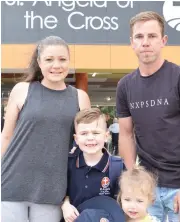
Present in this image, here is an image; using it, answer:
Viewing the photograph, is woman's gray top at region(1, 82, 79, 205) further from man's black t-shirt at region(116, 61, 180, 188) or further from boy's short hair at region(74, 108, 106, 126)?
man's black t-shirt at region(116, 61, 180, 188)

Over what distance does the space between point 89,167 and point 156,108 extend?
0.51 meters

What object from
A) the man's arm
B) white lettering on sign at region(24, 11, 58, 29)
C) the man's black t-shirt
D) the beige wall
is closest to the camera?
the man's black t-shirt

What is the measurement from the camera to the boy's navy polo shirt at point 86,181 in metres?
2.41

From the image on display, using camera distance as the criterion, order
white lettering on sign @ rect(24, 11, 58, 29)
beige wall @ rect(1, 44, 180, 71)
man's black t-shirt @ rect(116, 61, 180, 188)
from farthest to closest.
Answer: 1. beige wall @ rect(1, 44, 180, 71)
2. white lettering on sign @ rect(24, 11, 58, 29)
3. man's black t-shirt @ rect(116, 61, 180, 188)

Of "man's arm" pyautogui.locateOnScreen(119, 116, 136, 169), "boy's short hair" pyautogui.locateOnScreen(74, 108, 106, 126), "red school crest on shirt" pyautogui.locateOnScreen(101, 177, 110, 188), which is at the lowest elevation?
"red school crest on shirt" pyautogui.locateOnScreen(101, 177, 110, 188)

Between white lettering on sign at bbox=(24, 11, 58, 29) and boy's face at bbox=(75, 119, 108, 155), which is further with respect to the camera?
white lettering on sign at bbox=(24, 11, 58, 29)

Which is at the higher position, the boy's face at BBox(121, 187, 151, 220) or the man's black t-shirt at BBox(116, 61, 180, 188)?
the man's black t-shirt at BBox(116, 61, 180, 188)

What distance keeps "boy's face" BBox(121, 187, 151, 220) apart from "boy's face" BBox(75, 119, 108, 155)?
11.1 inches

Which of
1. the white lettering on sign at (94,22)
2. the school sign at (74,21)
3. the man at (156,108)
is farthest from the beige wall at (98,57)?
the man at (156,108)

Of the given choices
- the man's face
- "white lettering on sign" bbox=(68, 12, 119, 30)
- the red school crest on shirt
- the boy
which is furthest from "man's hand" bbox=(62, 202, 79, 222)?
"white lettering on sign" bbox=(68, 12, 119, 30)

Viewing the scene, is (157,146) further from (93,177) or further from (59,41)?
(59,41)

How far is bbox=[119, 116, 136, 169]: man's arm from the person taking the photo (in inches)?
108

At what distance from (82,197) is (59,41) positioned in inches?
35.0

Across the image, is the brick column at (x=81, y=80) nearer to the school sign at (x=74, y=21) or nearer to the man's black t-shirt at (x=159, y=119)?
the school sign at (x=74, y=21)
